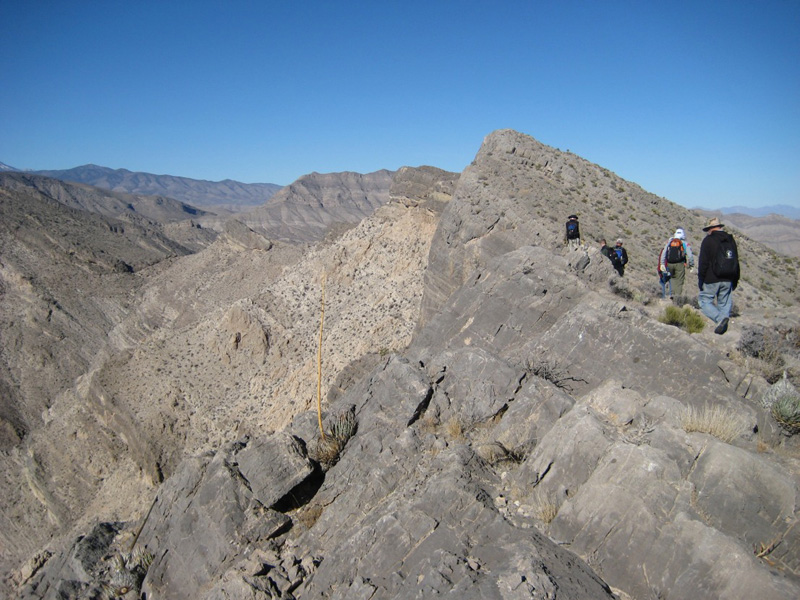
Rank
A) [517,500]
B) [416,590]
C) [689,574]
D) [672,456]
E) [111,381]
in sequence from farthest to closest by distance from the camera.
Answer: [111,381] < [517,500] < [672,456] < [416,590] < [689,574]

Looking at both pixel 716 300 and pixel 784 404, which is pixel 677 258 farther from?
pixel 784 404

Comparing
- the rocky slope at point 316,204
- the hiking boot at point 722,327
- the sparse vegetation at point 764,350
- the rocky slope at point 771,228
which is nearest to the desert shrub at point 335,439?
the sparse vegetation at point 764,350

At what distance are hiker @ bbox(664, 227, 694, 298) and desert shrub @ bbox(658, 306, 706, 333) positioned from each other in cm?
214

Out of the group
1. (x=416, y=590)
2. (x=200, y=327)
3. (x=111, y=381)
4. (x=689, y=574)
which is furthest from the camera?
(x=200, y=327)

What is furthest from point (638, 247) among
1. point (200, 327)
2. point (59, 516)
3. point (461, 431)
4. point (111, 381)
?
point (59, 516)

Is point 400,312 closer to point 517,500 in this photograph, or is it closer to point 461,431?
point 461,431

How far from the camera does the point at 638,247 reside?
20.0 m

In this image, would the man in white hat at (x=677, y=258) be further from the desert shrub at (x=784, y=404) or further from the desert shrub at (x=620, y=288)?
the desert shrub at (x=784, y=404)

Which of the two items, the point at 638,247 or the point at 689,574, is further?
the point at 638,247

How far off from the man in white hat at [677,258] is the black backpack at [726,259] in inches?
112

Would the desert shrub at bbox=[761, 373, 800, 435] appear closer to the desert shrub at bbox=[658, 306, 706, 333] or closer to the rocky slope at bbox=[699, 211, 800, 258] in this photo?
the desert shrub at bbox=[658, 306, 706, 333]

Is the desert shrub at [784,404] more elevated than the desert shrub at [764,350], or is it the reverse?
the desert shrub at [764,350]

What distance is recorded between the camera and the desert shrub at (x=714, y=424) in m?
6.14

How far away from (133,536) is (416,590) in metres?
7.26
